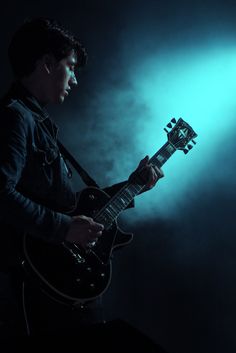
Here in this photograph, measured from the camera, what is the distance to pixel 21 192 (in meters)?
1.48

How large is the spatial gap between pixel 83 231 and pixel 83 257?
0.42 ft

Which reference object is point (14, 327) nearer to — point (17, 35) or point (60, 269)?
point (60, 269)

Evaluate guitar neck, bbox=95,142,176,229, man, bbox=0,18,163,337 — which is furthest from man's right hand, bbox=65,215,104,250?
guitar neck, bbox=95,142,176,229

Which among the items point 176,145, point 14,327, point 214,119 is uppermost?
point 214,119

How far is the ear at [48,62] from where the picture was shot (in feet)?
5.54

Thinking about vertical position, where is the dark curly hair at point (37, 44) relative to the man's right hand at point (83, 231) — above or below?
above

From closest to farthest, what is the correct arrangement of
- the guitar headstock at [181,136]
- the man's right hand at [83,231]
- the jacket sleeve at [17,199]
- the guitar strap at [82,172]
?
1. the jacket sleeve at [17,199]
2. the man's right hand at [83,231]
3. the guitar strap at [82,172]
4. the guitar headstock at [181,136]

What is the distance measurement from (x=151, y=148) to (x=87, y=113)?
0.40 metres

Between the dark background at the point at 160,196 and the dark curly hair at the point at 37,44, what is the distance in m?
0.72

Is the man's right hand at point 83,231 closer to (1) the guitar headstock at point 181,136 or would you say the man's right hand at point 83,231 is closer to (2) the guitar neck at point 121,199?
(2) the guitar neck at point 121,199

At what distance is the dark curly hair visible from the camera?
1686 mm

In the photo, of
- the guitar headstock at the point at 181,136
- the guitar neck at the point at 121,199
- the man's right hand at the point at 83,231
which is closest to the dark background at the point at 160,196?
the guitar headstock at the point at 181,136

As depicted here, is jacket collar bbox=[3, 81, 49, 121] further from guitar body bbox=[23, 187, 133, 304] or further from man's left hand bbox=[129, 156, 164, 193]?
man's left hand bbox=[129, 156, 164, 193]

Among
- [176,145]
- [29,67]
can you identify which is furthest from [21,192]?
[176,145]
